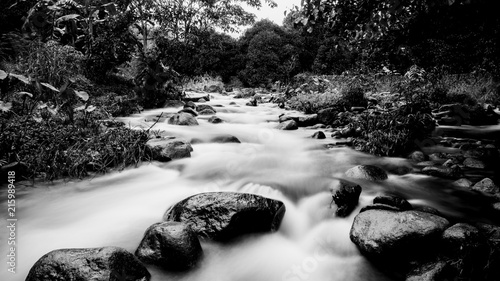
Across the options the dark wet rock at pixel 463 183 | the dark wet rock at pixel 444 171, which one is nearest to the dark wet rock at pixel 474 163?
the dark wet rock at pixel 444 171

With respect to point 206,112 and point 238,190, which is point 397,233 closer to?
point 238,190

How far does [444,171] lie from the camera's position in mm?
4547

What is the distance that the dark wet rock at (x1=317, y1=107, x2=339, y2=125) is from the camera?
350 inches

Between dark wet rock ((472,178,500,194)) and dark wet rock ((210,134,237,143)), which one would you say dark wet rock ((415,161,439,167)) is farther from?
dark wet rock ((210,134,237,143))

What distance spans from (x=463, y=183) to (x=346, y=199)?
2.04 metres

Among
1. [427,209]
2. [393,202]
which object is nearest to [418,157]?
[427,209]

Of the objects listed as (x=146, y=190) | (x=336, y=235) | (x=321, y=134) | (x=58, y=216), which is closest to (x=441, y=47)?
(x=321, y=134)

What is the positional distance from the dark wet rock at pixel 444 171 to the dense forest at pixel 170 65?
984mm

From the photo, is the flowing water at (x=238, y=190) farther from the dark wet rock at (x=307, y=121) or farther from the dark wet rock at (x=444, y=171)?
the dark wet rock at (x=307, y=121)

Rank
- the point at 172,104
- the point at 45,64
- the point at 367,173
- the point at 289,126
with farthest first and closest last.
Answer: the point at 172,104
the point at 289,126
the point at 45,64
the point at 367,173

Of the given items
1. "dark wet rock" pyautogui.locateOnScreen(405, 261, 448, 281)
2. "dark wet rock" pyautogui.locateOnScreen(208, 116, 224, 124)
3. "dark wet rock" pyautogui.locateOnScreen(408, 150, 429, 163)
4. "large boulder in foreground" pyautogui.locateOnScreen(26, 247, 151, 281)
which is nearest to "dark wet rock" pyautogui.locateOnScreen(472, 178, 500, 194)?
"dark wet rock" pyautogui.locateOnScreen(408, 150, 429, 163)

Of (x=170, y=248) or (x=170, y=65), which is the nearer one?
(x=170, y=248)

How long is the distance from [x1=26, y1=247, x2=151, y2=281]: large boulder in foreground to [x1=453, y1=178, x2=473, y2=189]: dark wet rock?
175 inches

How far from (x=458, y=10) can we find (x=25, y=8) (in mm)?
13924
